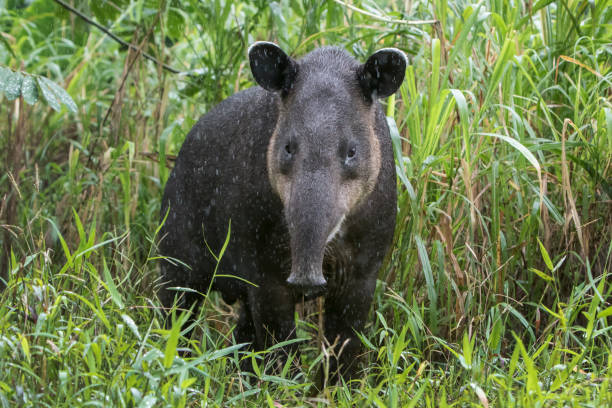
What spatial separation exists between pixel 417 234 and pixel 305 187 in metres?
1.20

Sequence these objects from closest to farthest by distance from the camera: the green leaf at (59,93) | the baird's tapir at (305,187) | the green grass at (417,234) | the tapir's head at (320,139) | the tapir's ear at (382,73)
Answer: the green grass at (417,234) < the tapir's head at (320,139) < the baird's tapir at (305,187) < the tapir's ear at (382,73) < the green leaf at (59,93)

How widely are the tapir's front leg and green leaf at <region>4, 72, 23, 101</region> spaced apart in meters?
1.80

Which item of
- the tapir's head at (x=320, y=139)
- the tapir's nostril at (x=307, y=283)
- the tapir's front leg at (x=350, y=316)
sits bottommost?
the tapir's front leg at (x=350, y=316)

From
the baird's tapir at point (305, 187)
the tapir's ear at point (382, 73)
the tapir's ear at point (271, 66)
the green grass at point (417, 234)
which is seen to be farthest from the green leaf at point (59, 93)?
the tapir's ear at point (382, 73)

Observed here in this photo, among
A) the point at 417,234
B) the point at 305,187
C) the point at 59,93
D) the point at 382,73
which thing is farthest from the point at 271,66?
the point at 417,234

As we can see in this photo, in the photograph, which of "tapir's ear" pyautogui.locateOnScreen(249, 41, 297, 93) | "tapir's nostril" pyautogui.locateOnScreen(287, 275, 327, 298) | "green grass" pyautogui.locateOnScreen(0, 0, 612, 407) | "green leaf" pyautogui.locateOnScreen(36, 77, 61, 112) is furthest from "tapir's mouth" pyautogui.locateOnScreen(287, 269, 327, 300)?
"green leaf" pyautogui.locateOnScreen(36, 77, 61, 112)

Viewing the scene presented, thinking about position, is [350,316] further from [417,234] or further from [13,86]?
[13,86]

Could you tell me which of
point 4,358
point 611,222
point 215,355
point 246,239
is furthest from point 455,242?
point 4,358

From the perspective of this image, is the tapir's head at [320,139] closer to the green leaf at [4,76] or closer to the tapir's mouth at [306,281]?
the tapir's mouth at [306,281]

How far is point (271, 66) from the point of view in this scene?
156 inches

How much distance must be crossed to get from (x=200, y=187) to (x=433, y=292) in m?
1.41

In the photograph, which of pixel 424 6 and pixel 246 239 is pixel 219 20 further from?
pixel 246 239

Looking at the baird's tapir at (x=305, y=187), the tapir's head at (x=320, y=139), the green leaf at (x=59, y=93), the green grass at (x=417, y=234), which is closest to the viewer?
the green grass at (x=417, y=234)

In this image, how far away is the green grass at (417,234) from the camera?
3199 millimetres
